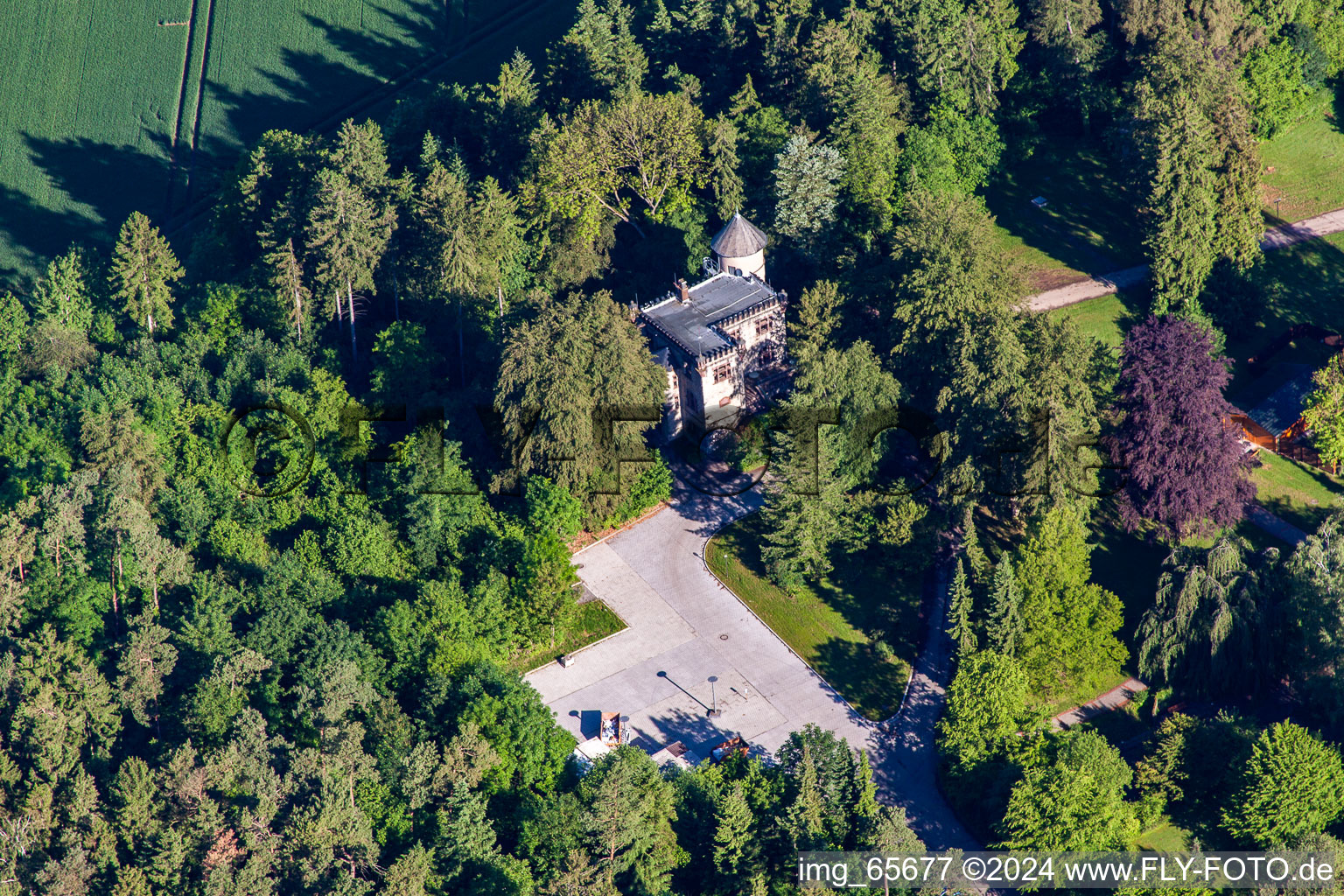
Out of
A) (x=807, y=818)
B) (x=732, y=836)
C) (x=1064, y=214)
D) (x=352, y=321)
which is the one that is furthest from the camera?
(x=1064, y=214)

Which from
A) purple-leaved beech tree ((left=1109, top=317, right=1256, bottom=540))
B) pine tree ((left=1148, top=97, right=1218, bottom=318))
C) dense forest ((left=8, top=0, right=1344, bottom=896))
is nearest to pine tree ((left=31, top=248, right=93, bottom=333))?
dense forest ((left=8, top=0, right=1344, bottom=896))

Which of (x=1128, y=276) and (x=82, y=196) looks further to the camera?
(x=82, y=196)

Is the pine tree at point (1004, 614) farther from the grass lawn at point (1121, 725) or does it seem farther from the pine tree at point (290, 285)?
the pine tree at point (290, 285)

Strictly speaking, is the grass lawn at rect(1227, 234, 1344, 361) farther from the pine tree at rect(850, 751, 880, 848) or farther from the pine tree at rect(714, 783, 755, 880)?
the pine tree at rect(714, 783, 755, 880)

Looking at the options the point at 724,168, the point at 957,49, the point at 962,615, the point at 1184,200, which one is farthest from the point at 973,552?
the point at 957,49

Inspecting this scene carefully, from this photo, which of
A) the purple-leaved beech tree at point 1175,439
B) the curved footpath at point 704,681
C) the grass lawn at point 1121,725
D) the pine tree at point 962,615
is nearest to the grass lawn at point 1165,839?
the grass lawn at point 1121,725

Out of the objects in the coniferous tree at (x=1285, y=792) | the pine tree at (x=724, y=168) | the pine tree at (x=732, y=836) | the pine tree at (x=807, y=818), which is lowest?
the pine tree at (x=732, y=836)

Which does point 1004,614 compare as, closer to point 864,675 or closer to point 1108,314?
point 864,675
